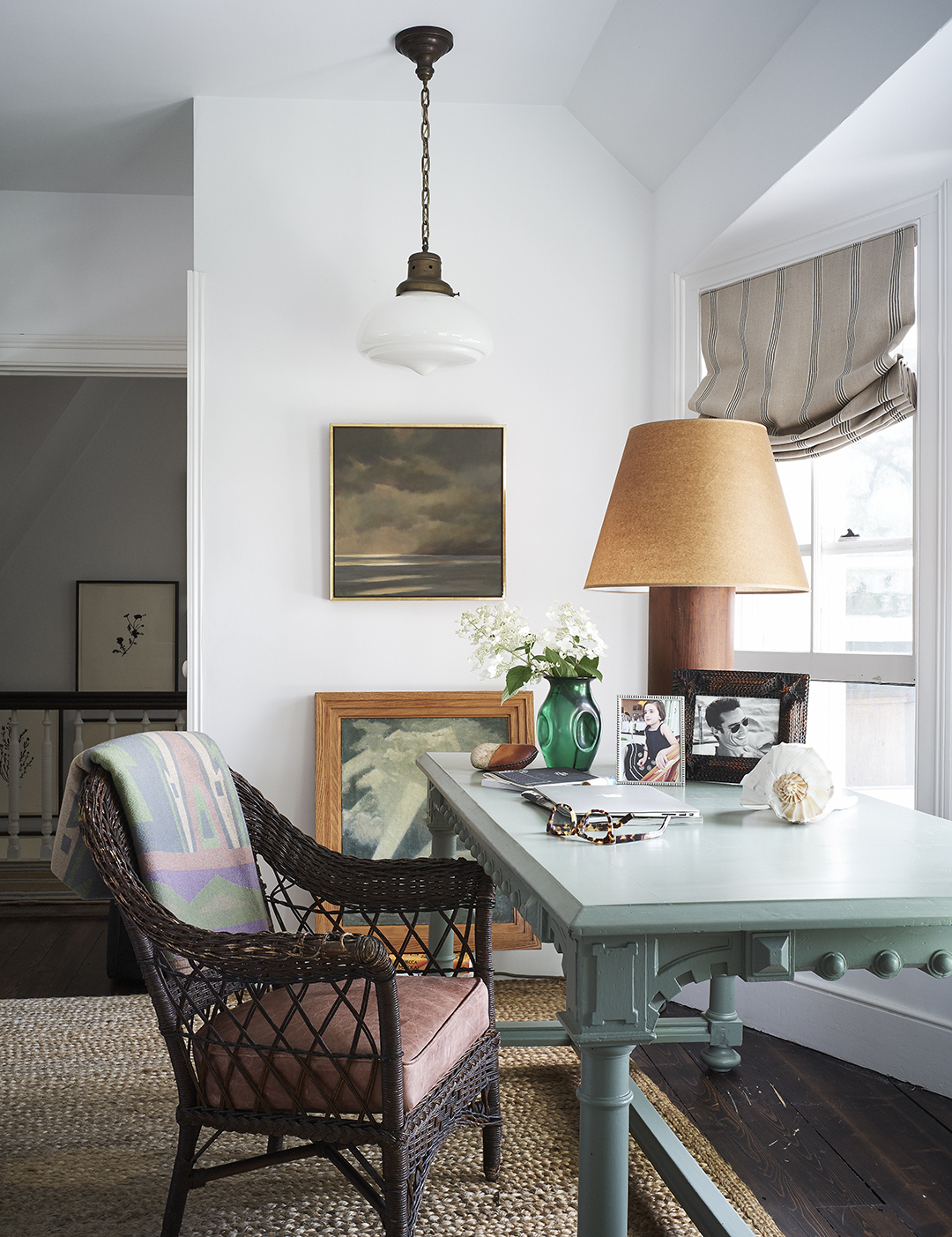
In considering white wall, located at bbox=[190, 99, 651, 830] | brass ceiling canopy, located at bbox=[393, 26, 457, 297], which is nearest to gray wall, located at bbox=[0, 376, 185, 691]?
white wall, located at bbox=[190, 99, 651, 830]

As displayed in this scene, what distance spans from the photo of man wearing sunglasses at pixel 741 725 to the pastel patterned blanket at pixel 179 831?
949mm

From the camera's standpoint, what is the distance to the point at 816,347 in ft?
8.30

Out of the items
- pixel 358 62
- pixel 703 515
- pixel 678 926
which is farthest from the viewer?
pixel 358 62

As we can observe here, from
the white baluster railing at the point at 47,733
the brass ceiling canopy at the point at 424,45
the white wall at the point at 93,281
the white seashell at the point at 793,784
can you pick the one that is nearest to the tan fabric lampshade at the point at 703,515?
the white seashell at the point at 793,784

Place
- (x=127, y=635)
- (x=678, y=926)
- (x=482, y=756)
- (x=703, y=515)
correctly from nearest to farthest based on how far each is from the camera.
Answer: (x=678, y=926)
(x=703, y=515)
(x=482, y=756)
(x=127, y=635)

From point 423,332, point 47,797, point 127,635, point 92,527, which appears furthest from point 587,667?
point 92,527

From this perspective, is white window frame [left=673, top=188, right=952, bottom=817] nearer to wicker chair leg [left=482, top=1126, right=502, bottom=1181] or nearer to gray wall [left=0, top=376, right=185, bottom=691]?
wicker chair leg [left=482, top=1126, right=502, bottom=1181]

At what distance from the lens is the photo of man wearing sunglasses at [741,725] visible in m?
1.85

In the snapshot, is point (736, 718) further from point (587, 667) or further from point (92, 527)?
point (92, 527)

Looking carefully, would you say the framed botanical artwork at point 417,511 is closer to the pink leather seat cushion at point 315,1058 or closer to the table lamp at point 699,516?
the table lamp at point 699,516

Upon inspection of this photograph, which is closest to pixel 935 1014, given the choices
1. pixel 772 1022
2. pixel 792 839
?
pixel 772 1022

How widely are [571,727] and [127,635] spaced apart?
13.9 ft

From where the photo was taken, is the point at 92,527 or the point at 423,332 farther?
the point at 92,527

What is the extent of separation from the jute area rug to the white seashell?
785 millimetres
